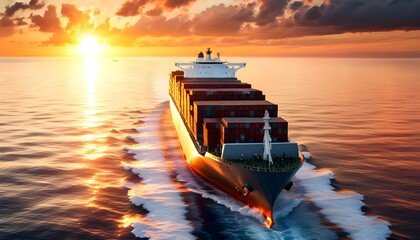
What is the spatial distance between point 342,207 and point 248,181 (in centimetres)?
741

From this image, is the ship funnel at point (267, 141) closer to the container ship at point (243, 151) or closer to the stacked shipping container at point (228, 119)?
the container ship at point (243, 151)

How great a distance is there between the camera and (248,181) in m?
27.2

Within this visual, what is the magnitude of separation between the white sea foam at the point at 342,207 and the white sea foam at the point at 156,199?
10010mm

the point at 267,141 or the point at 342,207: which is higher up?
the point at 267,141

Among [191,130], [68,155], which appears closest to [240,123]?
[191,130]

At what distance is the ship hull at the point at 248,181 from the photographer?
26.0 meters

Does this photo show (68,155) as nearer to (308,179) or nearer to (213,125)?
(213,125)

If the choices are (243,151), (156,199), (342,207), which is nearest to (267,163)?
(243,151)

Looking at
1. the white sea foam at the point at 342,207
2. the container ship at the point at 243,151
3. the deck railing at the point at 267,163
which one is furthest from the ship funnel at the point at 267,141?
the white sea foam at the point at 342,207

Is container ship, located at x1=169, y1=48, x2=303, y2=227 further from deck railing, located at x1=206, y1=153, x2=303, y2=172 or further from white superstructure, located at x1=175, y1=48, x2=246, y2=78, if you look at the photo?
white superstructure, located at x1=175, y1=48, x2=246, y2=78

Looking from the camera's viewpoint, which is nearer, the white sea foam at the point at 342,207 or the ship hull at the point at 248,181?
the white sea foam at the point at 342,207

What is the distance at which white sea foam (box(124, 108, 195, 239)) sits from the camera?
81.0ft

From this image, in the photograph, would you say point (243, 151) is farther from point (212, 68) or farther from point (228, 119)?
point (212, 68)

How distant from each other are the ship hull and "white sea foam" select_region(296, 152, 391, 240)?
13.6ft
